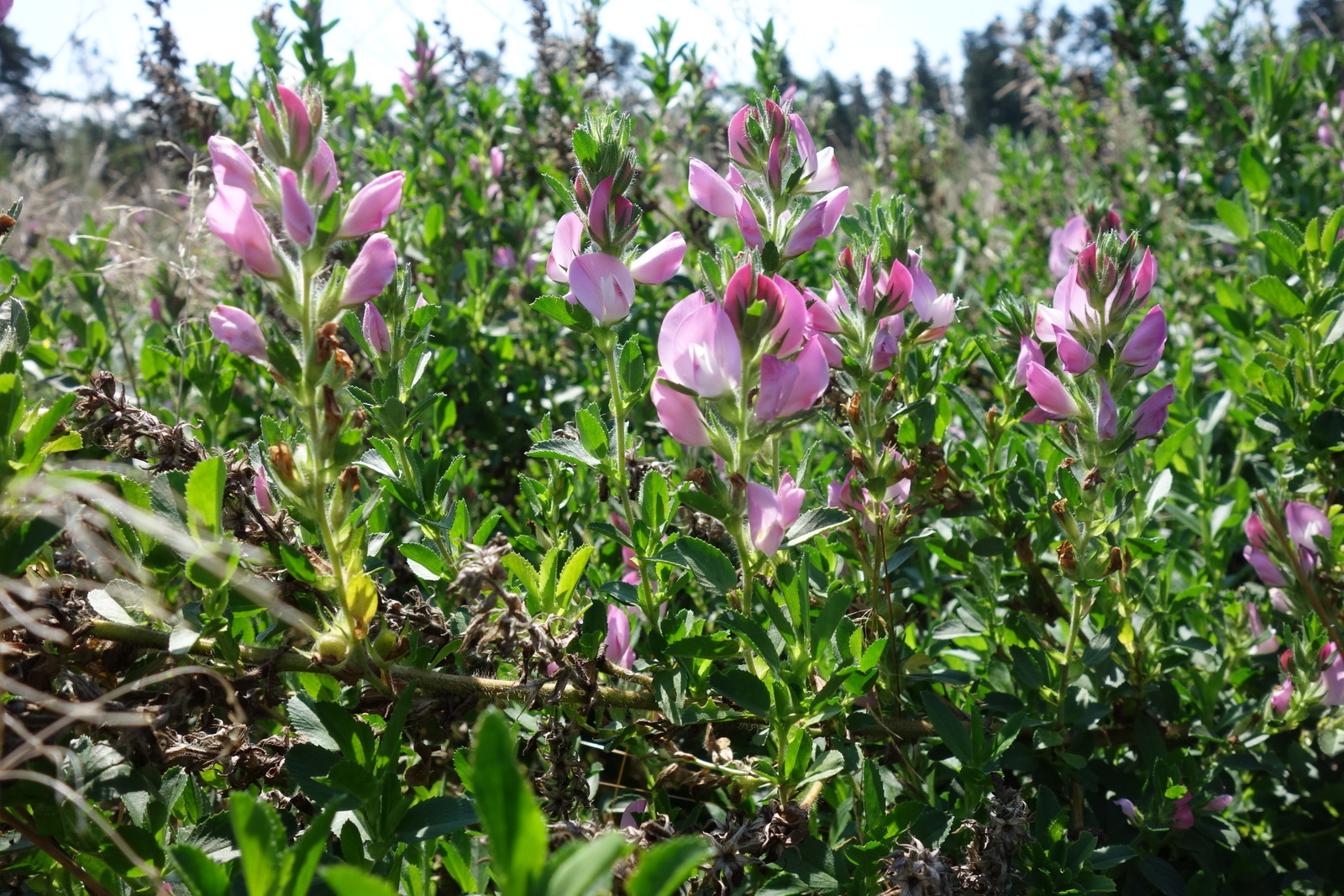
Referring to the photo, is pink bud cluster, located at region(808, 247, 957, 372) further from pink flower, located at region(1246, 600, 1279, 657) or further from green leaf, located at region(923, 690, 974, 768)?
pink flower, located at region(1246, 600, 1279, 657)

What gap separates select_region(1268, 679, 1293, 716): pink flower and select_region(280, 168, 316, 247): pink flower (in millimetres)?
1544

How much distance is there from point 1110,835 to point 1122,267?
2.86ft

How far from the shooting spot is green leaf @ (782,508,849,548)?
1067 millimetres

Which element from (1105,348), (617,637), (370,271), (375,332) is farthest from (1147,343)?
(375,332)

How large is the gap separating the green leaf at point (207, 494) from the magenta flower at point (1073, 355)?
1.00 m

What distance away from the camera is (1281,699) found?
1.43m

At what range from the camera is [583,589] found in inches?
58.6

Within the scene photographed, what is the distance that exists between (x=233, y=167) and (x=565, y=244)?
15.6 inches

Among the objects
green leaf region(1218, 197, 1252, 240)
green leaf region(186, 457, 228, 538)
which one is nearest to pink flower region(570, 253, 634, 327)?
green leaf region(186, 457, 228, 538)

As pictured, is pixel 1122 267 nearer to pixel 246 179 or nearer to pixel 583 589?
pixel 583 589

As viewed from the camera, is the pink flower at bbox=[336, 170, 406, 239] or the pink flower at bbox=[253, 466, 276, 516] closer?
the pink flower at bbox=[336, 170, 406, 239]

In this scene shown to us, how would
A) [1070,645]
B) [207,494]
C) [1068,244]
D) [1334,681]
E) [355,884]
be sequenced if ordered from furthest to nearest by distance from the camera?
[1068,244]
[1334,681]
[1070,645]
[207,494]
[355,884]

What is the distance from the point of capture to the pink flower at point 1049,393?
116cm

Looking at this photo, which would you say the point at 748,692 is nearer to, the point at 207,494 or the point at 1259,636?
the point at 207,494
